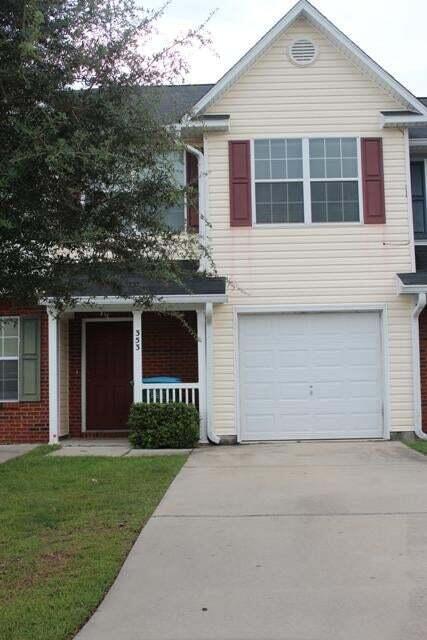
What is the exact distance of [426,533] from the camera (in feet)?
21.7

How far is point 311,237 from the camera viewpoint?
13.4 meters

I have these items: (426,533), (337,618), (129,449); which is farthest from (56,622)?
(129,449)

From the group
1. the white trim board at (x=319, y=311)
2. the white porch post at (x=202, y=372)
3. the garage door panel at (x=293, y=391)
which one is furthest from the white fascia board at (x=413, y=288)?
the white porch post at (x=202, y=372)

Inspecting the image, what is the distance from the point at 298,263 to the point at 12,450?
615 centimetres

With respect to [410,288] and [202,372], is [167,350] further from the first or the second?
[410,288]

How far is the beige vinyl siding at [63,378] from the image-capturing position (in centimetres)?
1373

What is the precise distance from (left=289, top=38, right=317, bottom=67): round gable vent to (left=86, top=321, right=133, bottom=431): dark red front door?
626 centimetres

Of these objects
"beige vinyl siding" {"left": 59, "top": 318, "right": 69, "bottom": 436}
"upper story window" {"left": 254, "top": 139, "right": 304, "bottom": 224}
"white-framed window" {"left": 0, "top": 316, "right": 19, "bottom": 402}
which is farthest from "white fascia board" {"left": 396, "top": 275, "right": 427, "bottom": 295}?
"white-framed window" {"left": 0, "top": 316, "right": 19, "bottom": 402}

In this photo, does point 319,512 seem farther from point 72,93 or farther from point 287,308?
point 287,308

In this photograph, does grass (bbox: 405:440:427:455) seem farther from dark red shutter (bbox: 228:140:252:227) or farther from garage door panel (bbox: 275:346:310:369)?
dark red shutter (bbox: 228:140:252:227)

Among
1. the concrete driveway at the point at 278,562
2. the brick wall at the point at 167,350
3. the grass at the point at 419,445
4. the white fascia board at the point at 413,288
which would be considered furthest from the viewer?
the brick wall at the point at 167,350

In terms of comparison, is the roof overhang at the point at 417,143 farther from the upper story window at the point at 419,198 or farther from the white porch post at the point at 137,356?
the white porch post at the point at 137,356

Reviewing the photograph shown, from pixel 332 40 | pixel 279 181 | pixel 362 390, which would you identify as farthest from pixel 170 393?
pixel 332 40

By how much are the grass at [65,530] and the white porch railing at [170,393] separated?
1874 mm
